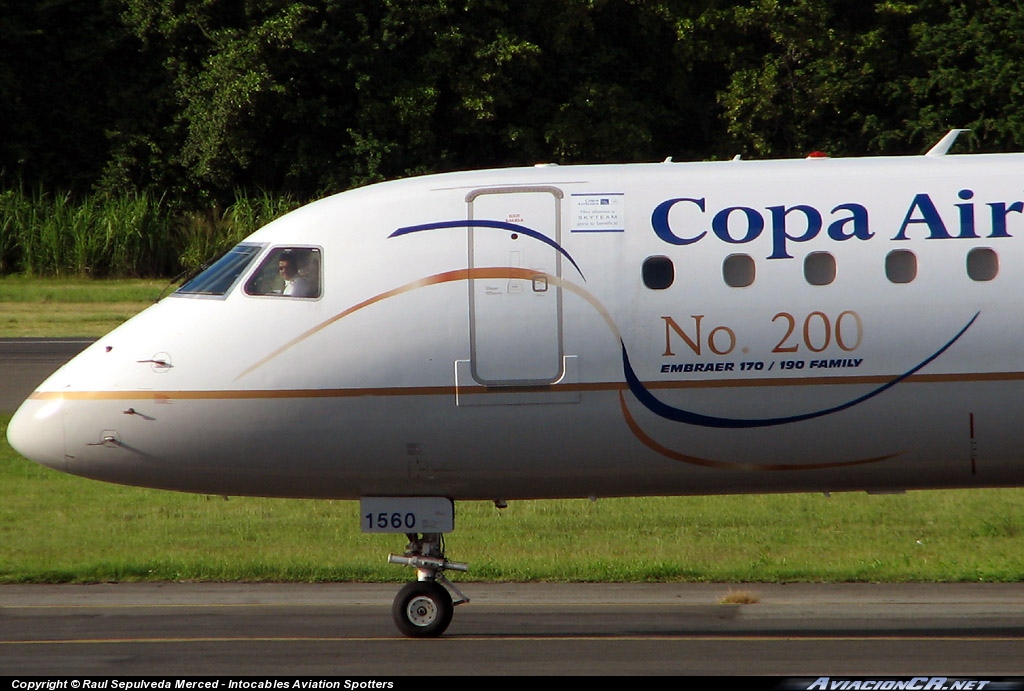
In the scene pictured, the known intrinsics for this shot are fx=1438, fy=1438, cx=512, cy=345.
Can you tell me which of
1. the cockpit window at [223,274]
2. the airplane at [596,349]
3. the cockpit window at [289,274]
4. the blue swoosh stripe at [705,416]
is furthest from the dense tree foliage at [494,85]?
the blue swoosh stripe at [705,416]

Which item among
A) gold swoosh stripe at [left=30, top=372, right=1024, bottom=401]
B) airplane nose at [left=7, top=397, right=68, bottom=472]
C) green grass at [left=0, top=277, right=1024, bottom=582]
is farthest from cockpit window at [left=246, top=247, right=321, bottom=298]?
green grass at [left=0, top=277, right=1024, bottom=582]

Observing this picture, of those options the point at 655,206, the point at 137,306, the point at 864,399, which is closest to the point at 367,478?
the point at 655,206

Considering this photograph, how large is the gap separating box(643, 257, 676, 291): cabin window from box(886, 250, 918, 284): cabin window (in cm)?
155

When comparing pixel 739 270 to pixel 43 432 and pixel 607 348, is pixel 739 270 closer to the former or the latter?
pixel 607 348

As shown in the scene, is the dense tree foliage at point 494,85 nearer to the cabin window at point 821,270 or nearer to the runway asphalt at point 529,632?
the runway asphalt at point 529,632

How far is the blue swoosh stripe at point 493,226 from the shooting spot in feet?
→ 34.3

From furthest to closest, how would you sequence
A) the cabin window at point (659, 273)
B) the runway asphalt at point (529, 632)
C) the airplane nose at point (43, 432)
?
the airplane nose at point (43, 432) → the cabin window at point (659, 273) → the runway asphalt at point (529, 632)

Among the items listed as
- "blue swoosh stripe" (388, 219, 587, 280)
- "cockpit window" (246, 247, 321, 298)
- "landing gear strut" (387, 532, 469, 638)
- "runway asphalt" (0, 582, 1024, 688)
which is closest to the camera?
"runway asphalt" (0, 582, 1024, 688)

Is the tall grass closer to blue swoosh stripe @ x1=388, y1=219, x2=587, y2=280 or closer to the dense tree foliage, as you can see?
the dense tree foliage

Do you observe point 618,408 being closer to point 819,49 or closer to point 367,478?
point 367,478

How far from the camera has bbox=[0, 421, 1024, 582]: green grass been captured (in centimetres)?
1370

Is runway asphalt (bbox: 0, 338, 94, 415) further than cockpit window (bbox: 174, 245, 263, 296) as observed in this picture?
Yes

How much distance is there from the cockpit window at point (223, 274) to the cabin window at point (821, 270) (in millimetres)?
4084

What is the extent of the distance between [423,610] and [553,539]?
4024 mm
